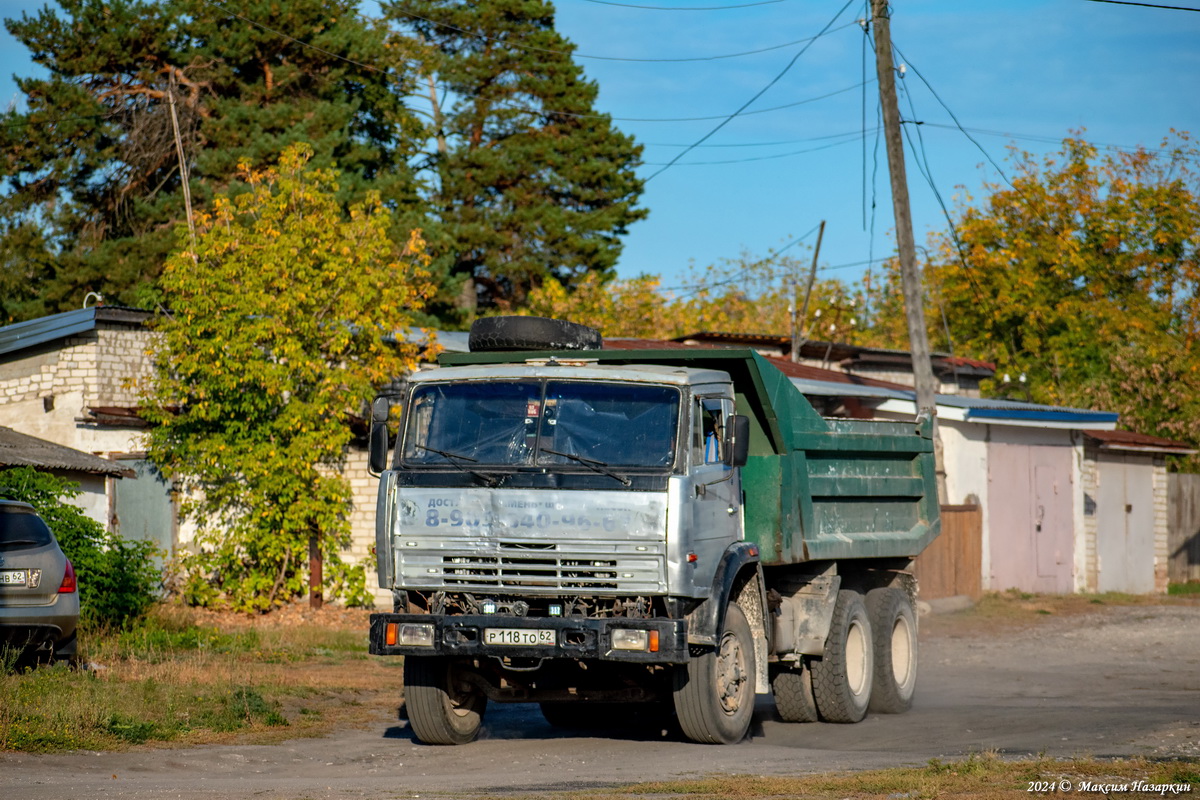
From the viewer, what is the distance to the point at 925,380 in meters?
21.4

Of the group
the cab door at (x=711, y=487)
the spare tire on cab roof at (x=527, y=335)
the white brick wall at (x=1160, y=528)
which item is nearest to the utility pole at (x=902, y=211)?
the white brick wall at (x=1160, y=528)

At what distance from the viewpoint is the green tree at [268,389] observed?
20656mm

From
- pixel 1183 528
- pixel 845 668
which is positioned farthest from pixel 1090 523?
pixel 845 668

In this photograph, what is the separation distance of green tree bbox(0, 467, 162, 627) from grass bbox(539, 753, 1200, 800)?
33.8ft

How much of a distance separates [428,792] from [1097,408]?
30.9m

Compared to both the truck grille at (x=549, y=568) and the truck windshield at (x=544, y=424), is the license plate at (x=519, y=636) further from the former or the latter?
the truck windshield at (x=544, y=424)

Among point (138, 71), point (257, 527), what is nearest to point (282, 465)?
point (257, 527)

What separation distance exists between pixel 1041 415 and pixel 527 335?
1675 cm

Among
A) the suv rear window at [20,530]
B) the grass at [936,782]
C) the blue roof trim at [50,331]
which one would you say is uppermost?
the blue roof trim at [50,331]

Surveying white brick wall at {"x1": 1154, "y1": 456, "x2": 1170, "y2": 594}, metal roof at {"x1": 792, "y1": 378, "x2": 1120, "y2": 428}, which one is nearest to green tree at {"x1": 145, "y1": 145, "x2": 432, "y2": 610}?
metal roof at {"x1": 792, "y1": 378, "x2": 1120, "y2": 428}

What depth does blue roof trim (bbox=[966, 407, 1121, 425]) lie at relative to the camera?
24.6m

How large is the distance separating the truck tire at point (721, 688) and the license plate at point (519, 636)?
114cm

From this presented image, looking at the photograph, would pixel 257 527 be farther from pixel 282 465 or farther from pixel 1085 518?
pixel 1085 518

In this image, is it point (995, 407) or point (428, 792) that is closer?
Result: point (428, 792)
